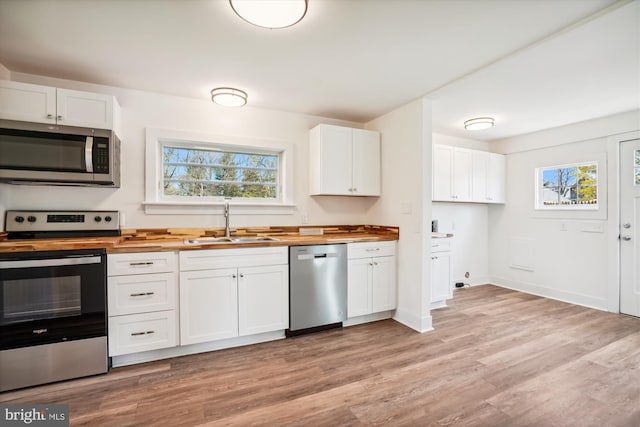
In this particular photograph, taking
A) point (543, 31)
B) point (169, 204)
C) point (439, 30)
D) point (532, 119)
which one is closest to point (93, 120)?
point (169, 204)

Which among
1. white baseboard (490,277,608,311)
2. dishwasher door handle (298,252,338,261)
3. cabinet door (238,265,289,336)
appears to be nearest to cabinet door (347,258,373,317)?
dishwasher door handle (298,252,338,261)

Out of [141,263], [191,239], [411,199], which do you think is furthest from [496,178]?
[141,263]

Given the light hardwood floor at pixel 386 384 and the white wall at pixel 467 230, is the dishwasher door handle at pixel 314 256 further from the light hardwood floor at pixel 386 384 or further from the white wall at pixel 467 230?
the white wall at pixel 467 230

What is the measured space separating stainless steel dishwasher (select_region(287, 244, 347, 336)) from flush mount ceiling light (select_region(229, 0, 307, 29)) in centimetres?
185

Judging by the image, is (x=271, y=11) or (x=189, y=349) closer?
(x=271, y=11)

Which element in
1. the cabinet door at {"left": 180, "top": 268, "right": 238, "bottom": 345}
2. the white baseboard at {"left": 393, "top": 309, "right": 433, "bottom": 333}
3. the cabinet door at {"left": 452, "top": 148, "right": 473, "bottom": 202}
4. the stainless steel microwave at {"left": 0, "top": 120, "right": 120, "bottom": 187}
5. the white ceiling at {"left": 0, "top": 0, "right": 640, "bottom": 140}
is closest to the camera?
the white ceiling at {"left": 0, "top": 0, "right": 640, "bottom": 140}

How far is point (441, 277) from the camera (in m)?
3.71

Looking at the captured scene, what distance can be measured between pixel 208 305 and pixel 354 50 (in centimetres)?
240

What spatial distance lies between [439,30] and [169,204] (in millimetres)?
2759

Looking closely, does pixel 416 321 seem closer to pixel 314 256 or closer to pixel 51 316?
pixel 314 256

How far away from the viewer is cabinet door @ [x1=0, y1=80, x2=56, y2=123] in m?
2.22

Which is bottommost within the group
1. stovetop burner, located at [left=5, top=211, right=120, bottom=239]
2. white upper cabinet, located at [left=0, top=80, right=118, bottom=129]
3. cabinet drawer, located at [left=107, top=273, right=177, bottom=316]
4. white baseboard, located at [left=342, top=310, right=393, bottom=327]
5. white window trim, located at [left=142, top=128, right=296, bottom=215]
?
white baseboard, located at [left=342, top=310, right=393, bottom=327]

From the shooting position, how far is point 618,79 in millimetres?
2617

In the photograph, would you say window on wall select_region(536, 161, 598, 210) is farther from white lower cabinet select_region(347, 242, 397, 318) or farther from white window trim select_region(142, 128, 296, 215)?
white window trim select_region(142, 128, 296, 215)
